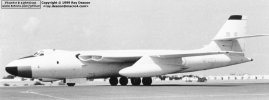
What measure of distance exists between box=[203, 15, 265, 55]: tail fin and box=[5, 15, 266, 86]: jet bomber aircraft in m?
0.61

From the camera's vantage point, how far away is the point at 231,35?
33969mm

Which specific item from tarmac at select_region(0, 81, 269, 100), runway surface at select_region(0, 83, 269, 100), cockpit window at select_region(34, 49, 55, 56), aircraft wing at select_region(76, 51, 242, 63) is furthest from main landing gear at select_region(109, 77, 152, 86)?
runway surface at select_region(0, 83, 269, 100)

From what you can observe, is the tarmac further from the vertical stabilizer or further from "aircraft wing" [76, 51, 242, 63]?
the vertical stabilizer

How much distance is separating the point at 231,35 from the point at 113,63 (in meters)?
9.35

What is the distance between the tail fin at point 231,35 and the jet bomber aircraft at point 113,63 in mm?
611

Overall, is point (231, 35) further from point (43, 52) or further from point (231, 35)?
point (43, 52)

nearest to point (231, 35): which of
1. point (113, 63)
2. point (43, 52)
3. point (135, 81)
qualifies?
point (135, 81)

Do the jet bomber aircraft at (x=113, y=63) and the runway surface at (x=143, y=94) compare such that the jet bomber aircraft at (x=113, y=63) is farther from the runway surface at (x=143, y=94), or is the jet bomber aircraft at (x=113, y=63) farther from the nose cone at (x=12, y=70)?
the runway surface at (x=143, y=94)

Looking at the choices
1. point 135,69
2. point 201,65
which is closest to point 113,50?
point 135,69

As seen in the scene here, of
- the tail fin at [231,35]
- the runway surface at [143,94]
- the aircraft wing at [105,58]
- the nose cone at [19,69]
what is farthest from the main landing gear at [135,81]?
the runway surface at [143,94]

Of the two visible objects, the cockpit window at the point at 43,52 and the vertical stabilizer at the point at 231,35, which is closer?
the cockpit window at the point at 43,52

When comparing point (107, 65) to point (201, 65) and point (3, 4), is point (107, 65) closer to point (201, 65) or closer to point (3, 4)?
point (201, 65)

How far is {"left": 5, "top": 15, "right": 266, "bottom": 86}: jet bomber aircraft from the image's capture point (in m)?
27.8

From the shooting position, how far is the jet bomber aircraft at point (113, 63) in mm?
27844
